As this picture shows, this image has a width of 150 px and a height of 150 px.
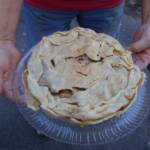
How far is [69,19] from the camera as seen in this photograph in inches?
67.4

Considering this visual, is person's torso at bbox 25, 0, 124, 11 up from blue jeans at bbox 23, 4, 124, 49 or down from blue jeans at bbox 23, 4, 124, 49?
up

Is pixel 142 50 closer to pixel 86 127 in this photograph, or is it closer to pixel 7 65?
pixel 86 127

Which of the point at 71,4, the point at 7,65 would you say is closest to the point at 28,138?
the point at 7,65

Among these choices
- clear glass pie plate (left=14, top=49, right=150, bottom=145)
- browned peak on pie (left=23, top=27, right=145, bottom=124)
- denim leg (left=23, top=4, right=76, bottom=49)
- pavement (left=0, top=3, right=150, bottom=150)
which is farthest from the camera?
pavement (left=0, top=3, right=150, bottom=150)

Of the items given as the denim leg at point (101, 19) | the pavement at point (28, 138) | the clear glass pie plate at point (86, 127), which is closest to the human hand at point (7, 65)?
the clear glass pie plate at point (86, 127)

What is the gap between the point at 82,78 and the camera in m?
1.33

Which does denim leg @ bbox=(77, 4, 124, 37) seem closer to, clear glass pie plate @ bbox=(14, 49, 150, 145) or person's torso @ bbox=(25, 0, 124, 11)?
person's torso @ bbox=(25, 0, 124, 11)

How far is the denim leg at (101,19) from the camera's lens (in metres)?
1.68

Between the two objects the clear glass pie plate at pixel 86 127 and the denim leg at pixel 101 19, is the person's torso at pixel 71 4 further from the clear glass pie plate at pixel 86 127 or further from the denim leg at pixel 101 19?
the clear glass pie plate at pixel 86 127

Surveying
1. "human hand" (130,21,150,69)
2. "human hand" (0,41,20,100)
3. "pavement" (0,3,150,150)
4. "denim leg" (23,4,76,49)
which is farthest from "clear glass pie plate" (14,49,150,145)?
"pavement" (0,3,150,150)

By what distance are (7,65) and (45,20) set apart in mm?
Result: 308

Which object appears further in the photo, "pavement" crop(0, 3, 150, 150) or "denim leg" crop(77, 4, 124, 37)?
"pavement" crop(0, 3, 150, 150)

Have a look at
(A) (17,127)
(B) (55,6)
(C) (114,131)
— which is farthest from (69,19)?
(A) (17,127)

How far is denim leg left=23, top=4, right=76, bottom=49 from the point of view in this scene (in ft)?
5.46
